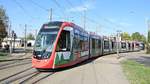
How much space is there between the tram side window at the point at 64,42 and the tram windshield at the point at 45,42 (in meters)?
0.50

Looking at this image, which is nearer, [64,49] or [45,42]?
[45,42]

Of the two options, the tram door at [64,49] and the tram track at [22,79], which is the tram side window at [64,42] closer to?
the tram door at [64,49]

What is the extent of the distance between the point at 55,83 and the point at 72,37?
8.25 metres

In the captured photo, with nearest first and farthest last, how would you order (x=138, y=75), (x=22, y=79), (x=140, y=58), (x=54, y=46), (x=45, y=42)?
1. (x=22, y=79)
2. (x=138, y=75)
3. (x=54, y=46)
4. (x=45, y=42)
5. (x=140, y=58)

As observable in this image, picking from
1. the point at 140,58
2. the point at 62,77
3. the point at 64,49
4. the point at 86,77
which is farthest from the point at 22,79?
the point at 140,58

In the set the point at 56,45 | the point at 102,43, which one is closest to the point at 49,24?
the point at 56,45

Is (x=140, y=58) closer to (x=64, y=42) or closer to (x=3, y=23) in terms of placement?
(x=3, y=23)

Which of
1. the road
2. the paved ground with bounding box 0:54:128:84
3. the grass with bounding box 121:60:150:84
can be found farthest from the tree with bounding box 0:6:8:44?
the grass with bounding box 121:60:150:84

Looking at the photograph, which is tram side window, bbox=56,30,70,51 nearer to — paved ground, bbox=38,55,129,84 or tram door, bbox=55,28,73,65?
tram door, bbox=55,28,73,65

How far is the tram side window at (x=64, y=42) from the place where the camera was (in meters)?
19.3

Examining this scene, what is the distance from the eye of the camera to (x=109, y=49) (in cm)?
5372

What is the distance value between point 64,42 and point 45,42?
1.51m

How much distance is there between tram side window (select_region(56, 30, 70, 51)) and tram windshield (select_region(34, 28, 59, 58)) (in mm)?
503

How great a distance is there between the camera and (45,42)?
18.9m
